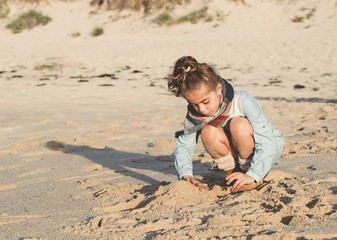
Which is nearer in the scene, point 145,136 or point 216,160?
point 216,160

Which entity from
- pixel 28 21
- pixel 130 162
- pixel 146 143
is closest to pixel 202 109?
pixel 130 162

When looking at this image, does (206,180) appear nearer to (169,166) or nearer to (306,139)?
(169,166)

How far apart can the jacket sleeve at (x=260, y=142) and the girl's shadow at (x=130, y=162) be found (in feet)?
2.73

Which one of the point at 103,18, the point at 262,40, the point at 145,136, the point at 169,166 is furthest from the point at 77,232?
the point at 103,18

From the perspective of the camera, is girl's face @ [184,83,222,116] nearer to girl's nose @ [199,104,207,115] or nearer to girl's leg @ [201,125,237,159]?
girl's nose @ [199,104,207,115]

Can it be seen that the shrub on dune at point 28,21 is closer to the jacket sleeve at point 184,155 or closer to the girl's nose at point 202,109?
the jacket sleeve at point 184,155

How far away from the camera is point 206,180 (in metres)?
3.09

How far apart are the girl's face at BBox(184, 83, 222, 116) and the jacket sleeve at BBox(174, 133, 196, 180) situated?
27 centimetres

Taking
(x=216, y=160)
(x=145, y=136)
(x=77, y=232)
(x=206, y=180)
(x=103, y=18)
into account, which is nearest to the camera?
(x=77, y=232)

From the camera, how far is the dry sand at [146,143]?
7.31ft

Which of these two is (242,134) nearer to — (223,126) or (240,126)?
(240,126)

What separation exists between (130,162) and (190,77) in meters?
1.48

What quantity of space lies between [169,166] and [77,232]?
147 centimetres

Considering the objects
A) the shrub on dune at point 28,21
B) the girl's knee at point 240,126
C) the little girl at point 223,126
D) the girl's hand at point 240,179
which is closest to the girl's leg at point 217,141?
the little girl at point 223,126
